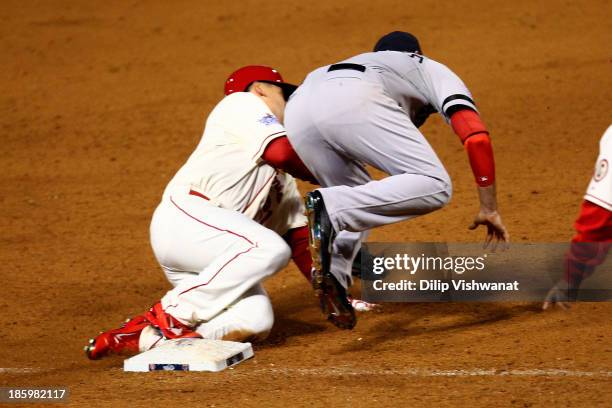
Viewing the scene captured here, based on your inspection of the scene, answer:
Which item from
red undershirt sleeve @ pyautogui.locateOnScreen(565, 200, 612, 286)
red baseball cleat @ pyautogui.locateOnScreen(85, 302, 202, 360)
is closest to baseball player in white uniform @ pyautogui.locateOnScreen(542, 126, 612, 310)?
red undershirt sleeve @ pyautogui.locateOnScreen(565, 200, 612, 286)

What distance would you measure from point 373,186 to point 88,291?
7.45 ft

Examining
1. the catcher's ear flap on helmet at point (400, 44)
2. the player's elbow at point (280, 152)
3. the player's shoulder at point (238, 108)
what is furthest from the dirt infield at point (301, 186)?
the catcher's ear flap on helmet at point (400, 44)

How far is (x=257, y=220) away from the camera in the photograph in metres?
5.53

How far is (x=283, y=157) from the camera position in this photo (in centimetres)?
511

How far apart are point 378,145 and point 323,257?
56 cm

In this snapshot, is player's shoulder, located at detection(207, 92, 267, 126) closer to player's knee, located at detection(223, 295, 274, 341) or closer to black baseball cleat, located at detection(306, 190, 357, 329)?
black baseball cleat, located at detection(306, 190, 357, 329)

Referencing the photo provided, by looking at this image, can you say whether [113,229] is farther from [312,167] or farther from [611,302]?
[611,302]

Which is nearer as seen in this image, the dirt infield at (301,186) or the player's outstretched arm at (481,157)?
the dirt infield at (301,186)

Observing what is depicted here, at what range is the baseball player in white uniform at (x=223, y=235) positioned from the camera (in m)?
5.07

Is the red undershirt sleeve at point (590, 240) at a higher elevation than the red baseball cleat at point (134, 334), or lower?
higher

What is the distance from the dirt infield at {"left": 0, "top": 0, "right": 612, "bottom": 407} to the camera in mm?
4594

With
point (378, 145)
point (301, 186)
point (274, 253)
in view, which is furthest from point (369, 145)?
point (301, 186)

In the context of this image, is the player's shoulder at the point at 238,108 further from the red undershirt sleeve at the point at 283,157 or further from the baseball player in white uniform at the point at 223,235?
the red undershirt sleeve at the point at 283,157

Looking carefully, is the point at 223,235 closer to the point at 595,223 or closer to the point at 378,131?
the point at 378,131
